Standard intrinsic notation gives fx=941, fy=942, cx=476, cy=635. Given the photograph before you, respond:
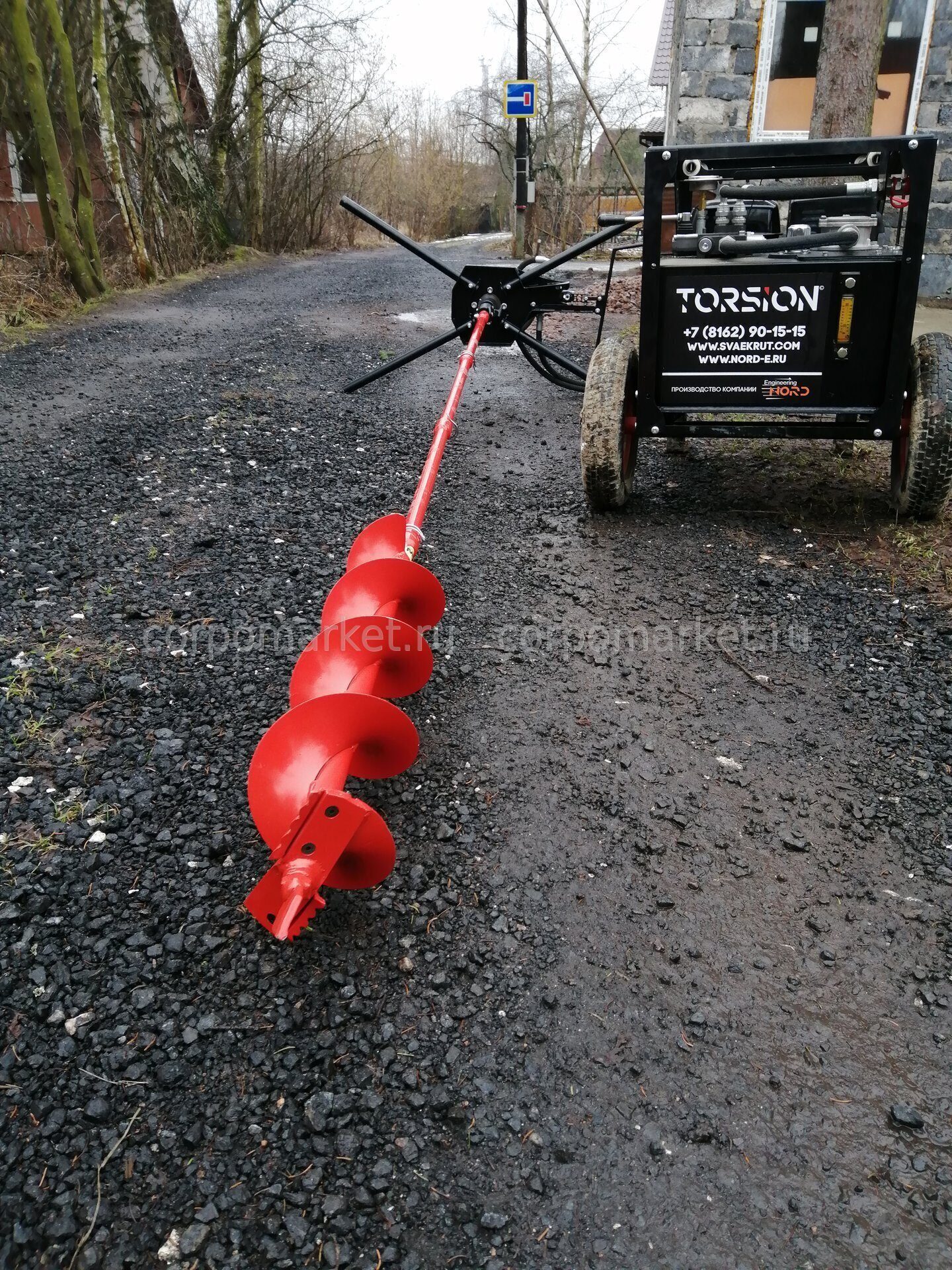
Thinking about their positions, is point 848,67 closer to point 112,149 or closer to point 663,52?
point 112,149

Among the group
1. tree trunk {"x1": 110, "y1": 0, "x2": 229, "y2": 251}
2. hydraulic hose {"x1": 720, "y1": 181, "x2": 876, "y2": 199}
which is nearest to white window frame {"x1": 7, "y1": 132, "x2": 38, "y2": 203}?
tree trunk {"x1": 110, "y1": 0, "x2": 229, "y2": 251}

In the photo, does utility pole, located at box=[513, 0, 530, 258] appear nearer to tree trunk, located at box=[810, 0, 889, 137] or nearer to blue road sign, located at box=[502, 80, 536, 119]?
blue road sign, located at box=[502, 80, 536, 119]

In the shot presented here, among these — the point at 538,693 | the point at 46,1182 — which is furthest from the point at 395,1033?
the point at 538,693

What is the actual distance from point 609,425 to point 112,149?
11336 mm

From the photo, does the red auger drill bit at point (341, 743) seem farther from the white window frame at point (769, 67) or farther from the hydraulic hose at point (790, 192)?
the white window frame at point (769, 67)

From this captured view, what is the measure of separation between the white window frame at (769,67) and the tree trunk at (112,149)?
816cm

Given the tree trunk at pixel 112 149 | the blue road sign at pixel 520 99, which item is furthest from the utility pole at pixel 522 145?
the tree trunk at pixel 112 149

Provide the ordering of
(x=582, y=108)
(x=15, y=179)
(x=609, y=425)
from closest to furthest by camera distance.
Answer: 1. (x=609, y=425)
2. (x=15, y=179)
3. (x=582, y=108)

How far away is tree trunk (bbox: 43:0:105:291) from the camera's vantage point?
416 inches

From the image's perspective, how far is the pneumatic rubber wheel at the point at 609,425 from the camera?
4.51 m

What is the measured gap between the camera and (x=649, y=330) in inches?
174

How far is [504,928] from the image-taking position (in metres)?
2.26

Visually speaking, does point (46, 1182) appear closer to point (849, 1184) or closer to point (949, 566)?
point (849, 1184)
